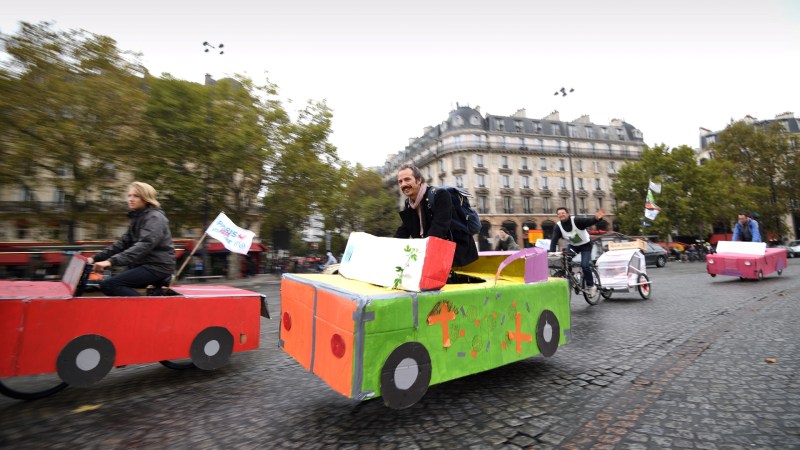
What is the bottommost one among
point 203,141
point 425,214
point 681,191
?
point 425,214

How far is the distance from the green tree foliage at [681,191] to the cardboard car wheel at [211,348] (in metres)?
41.0

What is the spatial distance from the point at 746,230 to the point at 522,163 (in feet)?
136

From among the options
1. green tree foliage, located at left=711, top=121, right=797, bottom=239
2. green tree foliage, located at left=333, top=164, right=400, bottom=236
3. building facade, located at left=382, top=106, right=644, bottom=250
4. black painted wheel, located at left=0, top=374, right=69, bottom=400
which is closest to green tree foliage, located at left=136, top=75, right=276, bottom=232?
black painted wheel, located at left=0, top=374, right=69, bottom=400

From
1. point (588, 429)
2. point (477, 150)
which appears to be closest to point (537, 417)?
point (588, 429)

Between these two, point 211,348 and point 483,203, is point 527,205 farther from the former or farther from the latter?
point 211,348

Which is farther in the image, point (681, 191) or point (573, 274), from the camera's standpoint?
point (681, 191)

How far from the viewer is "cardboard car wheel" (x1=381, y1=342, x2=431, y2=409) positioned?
223 centimetres

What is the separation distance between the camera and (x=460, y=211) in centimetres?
348

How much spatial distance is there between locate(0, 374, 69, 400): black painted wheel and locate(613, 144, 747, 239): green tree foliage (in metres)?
42.2

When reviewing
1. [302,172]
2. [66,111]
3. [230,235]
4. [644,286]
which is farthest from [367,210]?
[644,286]

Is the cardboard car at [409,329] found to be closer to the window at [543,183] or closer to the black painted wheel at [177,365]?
the black painted wheel at [177,365]

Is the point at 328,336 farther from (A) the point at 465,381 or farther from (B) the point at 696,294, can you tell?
(B) the point at 696,294

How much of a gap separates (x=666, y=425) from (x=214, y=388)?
3.55m

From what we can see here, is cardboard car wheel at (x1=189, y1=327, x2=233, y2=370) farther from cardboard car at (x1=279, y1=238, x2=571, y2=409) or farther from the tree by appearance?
the tree
